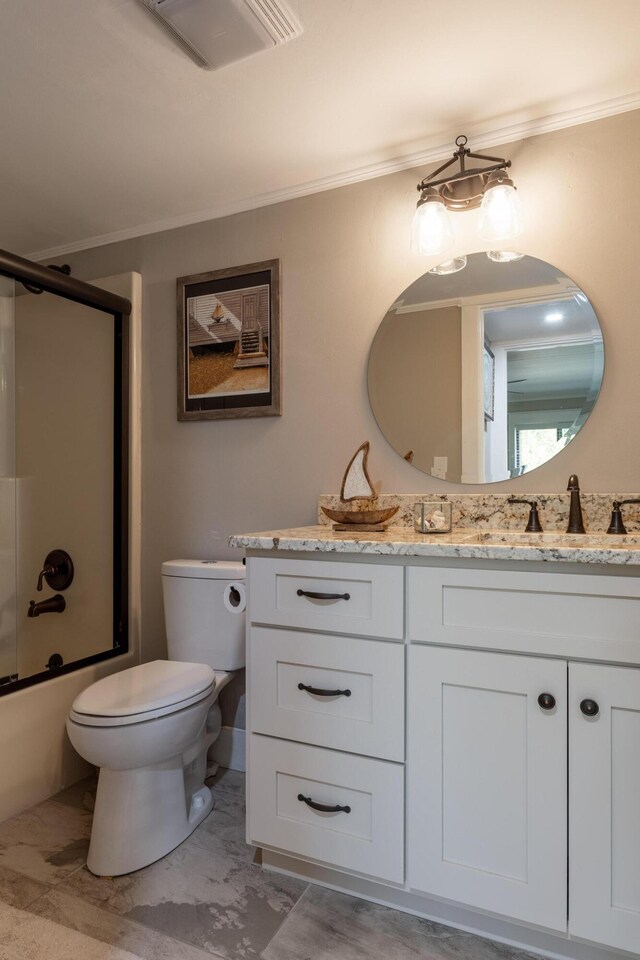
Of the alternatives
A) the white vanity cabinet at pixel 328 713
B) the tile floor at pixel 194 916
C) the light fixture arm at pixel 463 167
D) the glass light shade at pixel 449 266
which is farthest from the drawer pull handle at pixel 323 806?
the light fixture arm at pixel 463 167

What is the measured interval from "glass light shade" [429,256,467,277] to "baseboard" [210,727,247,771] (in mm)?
1808

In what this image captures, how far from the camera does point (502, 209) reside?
1.69m

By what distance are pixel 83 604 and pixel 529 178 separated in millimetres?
2266

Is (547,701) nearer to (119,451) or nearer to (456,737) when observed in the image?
(456,737)

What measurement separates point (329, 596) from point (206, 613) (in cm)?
77

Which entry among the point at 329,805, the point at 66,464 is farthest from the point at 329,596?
the point at 66,464

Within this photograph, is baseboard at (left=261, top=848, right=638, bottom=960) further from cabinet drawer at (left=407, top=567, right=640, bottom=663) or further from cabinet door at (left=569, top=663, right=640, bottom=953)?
cabinet drawer at (left=407, top=567, right=640, bottom=663)

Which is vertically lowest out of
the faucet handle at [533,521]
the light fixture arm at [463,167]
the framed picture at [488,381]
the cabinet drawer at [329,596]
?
the cabinet drawer at [329,596]

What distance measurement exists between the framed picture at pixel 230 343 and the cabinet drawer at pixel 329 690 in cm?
98

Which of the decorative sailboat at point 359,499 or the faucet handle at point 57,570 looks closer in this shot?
the decorative sailboat at point 359,499

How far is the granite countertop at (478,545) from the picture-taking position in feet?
3.77

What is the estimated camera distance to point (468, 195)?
1773mm

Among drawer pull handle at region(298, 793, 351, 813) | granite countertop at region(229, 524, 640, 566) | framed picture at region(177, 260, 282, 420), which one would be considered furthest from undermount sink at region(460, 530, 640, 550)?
framed picture at region(177, 260, 282, 420)

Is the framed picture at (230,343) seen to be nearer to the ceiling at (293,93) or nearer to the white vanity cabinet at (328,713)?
the ceiling at (293,93)
